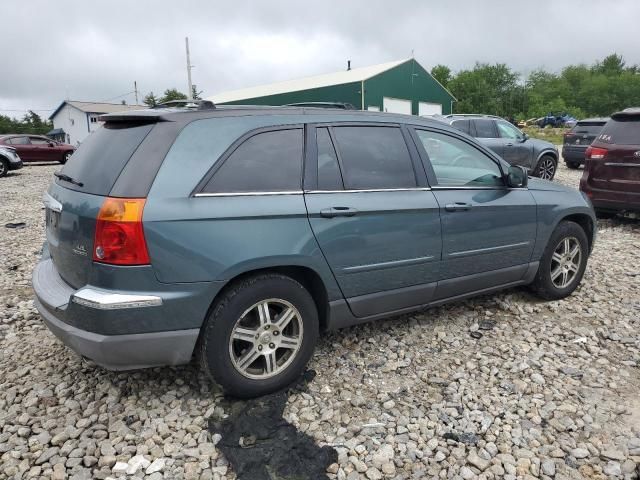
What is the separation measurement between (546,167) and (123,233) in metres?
12.4

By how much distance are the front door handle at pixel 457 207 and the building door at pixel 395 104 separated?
1190 inches

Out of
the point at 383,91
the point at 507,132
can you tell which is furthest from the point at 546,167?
the point at 383,91

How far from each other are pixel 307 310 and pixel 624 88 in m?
75.3

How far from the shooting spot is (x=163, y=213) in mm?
2479

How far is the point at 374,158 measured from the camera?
3324 millimetres

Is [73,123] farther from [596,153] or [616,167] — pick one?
[616,167]

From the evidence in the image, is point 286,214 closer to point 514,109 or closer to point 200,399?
point 200,399

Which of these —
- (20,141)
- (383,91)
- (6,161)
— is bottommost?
(6,161)

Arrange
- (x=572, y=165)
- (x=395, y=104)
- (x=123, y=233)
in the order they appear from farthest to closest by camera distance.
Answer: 1. (x=395, y=104)
2. (x=572, y=165)
3. (x=123, y=233)

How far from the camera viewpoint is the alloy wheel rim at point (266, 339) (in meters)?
2.82

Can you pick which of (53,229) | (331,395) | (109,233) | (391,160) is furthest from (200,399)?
(391,160)

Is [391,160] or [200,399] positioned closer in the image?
[200,399]

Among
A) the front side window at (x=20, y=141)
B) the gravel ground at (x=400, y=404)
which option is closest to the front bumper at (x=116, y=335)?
the gravel ground at (x=400, y=404)

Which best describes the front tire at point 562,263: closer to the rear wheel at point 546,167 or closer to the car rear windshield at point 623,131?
the car rear windshield at point 623,131
